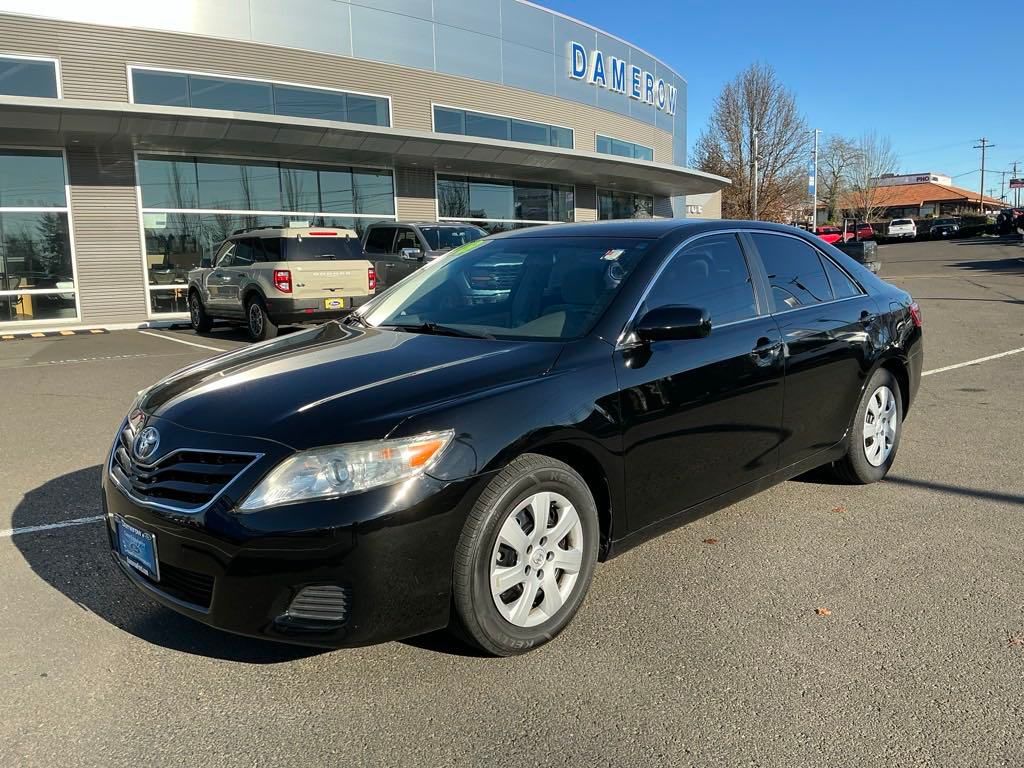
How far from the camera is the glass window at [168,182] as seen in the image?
18.3 metres

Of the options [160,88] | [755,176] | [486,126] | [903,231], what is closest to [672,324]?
[160,88]

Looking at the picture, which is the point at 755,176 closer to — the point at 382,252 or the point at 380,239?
the point at 380,239

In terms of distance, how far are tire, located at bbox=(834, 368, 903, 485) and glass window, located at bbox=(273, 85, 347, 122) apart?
17.6 meters

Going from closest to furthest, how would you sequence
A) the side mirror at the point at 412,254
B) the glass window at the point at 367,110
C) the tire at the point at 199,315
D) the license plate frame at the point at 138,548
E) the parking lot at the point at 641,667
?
the parking lot at the point at 641,667, the license plate frame at the point at 138,548, the side mirror at the point at 412,254, the tire at the point at 199,315, the glass window at the point at 367,110

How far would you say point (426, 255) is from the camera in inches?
581

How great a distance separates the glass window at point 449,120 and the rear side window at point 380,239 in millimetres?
7522

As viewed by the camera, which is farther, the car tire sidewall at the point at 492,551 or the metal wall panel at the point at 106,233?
the metal wall panel at the point at 106,233

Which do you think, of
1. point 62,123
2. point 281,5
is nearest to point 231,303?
point 62,123

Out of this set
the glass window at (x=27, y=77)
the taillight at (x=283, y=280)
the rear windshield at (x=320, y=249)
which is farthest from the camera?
the glass window at (x=27, y=77)

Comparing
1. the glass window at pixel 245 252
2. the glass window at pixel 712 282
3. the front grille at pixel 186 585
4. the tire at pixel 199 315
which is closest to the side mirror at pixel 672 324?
Answer: the glass window at pixel 712 282

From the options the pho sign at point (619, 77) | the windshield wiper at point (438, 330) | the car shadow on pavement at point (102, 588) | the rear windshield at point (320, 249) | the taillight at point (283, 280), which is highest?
the pho sign at point (619, 77)

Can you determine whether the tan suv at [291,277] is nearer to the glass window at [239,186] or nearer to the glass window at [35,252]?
the glass window at [239,186]

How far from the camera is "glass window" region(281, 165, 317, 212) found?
20156mm

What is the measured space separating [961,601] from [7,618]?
4050 millimetres
